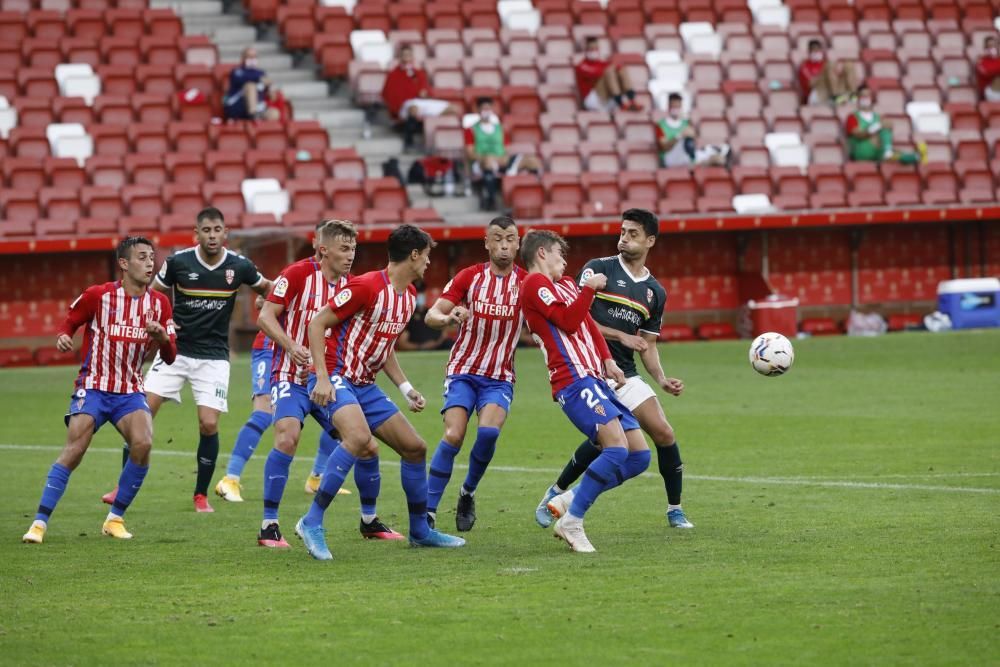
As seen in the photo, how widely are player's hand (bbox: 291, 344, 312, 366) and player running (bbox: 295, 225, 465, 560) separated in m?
0.21

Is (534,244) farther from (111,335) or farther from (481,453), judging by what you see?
(111,335)

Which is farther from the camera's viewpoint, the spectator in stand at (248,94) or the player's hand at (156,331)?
the spectator in stand at (248,94)

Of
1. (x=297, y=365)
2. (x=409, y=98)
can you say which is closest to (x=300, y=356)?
(x=297, y=365)

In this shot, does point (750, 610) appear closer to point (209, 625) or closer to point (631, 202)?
point (209, 625)

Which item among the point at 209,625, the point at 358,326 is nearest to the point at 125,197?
the point at 358,326

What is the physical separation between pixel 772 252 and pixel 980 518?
19181 mm

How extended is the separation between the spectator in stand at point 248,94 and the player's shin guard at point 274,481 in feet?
59.2

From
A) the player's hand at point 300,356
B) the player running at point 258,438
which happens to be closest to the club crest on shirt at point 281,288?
the player's hand at point 300,356

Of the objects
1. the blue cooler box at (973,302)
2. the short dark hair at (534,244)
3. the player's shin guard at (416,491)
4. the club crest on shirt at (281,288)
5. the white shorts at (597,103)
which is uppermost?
the white shorts at (597,103)

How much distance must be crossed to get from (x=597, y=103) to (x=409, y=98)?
12.1ft

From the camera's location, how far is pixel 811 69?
30.7m

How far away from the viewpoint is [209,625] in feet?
23.2

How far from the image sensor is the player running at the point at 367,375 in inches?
352

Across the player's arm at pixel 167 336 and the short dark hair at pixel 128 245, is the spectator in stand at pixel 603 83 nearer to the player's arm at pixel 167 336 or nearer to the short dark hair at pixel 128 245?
the player's arm at pixel 167 336
